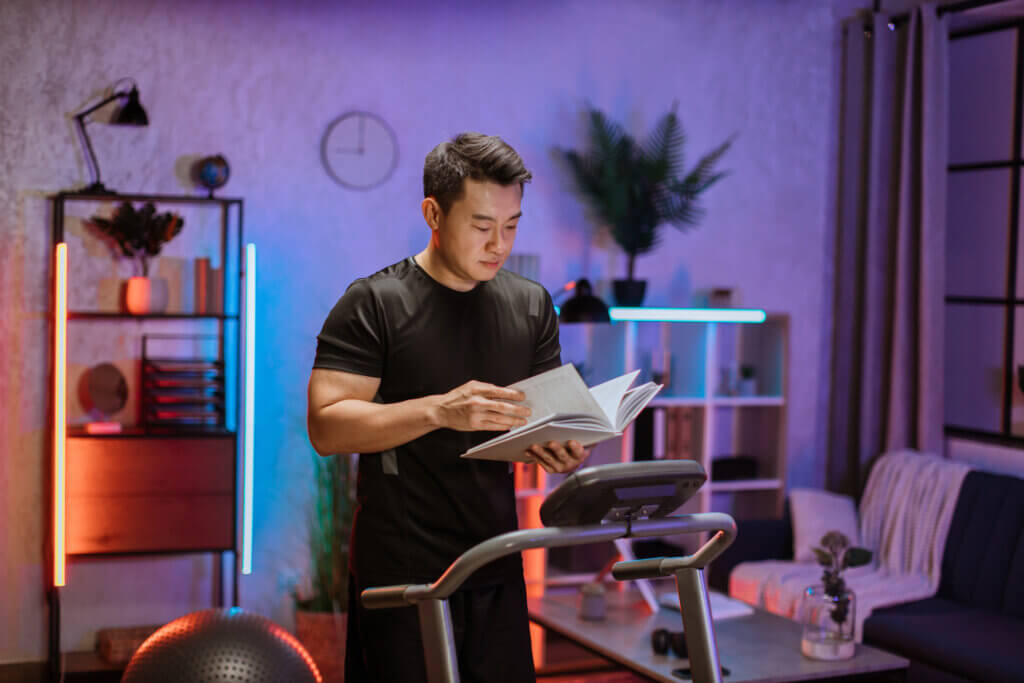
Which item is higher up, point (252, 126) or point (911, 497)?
point (252, 126)

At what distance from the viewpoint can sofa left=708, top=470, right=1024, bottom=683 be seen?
12.4ft

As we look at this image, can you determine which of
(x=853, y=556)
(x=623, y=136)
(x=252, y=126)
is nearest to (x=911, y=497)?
(x=853, y=556)

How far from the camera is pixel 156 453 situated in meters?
4.32

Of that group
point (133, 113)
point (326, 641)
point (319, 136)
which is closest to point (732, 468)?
point (326, 641)

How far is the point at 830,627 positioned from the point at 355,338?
219cm

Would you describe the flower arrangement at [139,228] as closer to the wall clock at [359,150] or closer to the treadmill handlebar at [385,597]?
the wall clock at [359,150]

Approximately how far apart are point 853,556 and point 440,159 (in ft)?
7.33

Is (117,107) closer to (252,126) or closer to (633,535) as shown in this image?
(252,126)

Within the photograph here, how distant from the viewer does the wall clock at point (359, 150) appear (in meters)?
4.80

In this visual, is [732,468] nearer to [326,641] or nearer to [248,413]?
[326,641]

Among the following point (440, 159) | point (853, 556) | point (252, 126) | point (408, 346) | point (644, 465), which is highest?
point (252, 126)

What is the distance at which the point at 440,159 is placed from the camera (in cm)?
205

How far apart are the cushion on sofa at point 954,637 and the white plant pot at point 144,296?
3.04m

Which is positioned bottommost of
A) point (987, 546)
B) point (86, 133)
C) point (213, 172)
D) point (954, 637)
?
point (954, 637)
